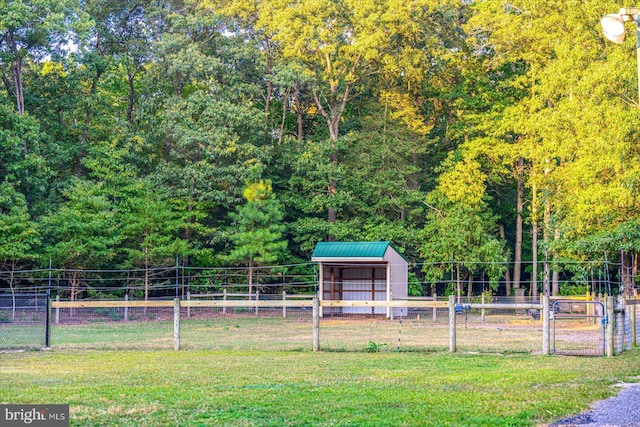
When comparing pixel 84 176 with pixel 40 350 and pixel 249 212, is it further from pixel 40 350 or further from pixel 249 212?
pixel 40 350

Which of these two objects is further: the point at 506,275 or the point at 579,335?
the point at 506,275

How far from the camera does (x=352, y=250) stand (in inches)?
1316

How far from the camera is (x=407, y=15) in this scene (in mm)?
40594

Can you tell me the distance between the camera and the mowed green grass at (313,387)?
8.68m

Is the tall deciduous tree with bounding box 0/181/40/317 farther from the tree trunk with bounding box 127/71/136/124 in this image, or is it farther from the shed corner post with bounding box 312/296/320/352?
the shed corner post with bounding box 312/296/320/352

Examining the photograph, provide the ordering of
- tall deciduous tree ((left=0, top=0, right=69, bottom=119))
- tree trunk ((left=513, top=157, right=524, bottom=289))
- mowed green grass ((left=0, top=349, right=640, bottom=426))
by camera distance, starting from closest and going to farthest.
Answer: mowed green grass ((left=0, top=349, right=640, bottom=426)) < tall deciduous tree ((left=0, top=0, right=69, bottom=119)) < tree trunk ((left=513, top=157, right=524, bottom=289))

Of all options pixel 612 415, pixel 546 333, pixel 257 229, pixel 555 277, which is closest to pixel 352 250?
pixel 257 229

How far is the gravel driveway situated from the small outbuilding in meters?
22.6

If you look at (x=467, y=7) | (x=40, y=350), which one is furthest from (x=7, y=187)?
(x=467, y=7)

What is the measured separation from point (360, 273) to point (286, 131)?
13.3 meters

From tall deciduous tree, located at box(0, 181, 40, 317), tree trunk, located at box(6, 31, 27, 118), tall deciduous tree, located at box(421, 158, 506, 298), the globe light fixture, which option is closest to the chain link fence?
tall deciduous tree, located at box(0, 181, 40, 317)

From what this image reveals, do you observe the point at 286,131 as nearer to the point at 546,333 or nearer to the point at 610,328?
the point at 546,333

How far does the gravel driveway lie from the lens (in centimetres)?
825

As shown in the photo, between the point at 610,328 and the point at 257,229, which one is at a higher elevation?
the point at 257,229
